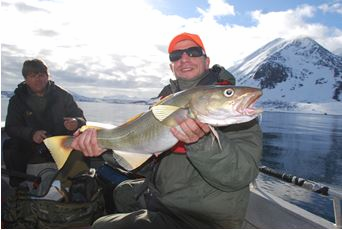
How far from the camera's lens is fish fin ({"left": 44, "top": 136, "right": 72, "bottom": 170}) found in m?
4.79

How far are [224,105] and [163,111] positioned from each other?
2.11 feet

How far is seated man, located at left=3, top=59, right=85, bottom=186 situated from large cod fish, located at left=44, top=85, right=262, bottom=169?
12.3 ft

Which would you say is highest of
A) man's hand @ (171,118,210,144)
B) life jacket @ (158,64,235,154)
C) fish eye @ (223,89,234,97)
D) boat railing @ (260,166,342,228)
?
life jacket @ (158,64,235,154)

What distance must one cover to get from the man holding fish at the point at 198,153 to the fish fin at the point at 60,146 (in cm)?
14

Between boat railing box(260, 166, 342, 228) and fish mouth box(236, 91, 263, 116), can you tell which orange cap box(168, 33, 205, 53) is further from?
boat railing box(260, 166, 342, 228)

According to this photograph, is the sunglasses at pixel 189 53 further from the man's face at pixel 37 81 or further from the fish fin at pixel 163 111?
the man's face at pixel 37 81

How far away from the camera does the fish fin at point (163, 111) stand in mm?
3651

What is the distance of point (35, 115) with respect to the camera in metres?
7.86

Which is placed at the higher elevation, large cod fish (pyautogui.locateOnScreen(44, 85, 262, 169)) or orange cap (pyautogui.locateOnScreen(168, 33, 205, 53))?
orange cap (pyautogui.locateOnScreen(168, 33, 205, 53))

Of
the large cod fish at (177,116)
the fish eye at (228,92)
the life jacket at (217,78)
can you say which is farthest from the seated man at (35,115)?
the fish eye at (228,92)

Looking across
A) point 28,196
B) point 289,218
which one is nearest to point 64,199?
point 28,196

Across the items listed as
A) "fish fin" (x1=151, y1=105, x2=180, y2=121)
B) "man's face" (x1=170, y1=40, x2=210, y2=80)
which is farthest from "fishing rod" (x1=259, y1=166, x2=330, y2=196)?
"fish fin" (x1=151, y1=105, x2=180, y2=121)

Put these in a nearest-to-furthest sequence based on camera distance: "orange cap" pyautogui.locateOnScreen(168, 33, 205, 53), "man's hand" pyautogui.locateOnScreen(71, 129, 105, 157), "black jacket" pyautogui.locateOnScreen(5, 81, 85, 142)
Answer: "man's hand" pyautogui.locateOnScreen(71, 129, 105, 157), "orange cap" pyautogui.locateOnScreen(168, 33, 205, 53), "black jacket" pyautogui.locateOnScreen(5, 81, 85, 142)

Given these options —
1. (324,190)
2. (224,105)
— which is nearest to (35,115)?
(224,105)
